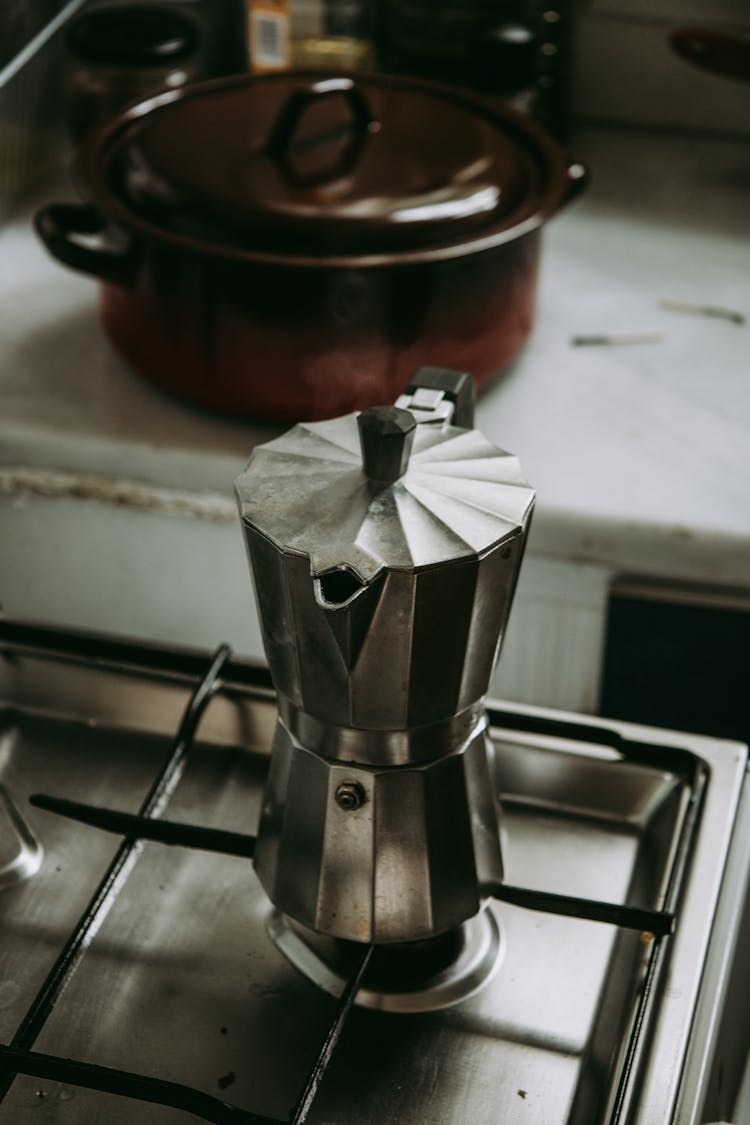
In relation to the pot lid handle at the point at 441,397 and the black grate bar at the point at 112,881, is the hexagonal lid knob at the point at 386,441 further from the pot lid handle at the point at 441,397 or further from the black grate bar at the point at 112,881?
the black grate bar at the point at 112,881

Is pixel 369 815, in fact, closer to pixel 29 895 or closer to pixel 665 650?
pixel 29 895

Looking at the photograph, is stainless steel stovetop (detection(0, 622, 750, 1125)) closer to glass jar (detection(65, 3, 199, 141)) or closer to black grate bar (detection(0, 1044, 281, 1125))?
black grate bar (detection(0, 1044, 281, 1125))

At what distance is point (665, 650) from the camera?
0.86 m

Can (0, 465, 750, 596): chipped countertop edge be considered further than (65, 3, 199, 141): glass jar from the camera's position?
No

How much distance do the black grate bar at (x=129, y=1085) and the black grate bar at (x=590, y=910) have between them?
13 centimetres

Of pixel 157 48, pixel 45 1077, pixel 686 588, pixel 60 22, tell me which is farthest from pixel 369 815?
pixel 60 22

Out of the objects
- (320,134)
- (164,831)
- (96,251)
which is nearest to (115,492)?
(96,251)

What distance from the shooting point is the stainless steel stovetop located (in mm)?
488

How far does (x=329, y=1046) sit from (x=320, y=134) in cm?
59

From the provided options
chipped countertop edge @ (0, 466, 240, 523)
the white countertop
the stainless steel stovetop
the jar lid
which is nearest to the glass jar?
the jar lid

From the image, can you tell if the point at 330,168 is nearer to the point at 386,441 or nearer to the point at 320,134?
the point at 320,134

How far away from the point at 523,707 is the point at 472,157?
0.38 meters

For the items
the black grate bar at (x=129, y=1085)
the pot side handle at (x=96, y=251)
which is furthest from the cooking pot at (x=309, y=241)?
the black grate bar at (x=129, y=1085)

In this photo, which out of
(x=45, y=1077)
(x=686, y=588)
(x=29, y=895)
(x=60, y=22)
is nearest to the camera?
(x=45, y=1077)
